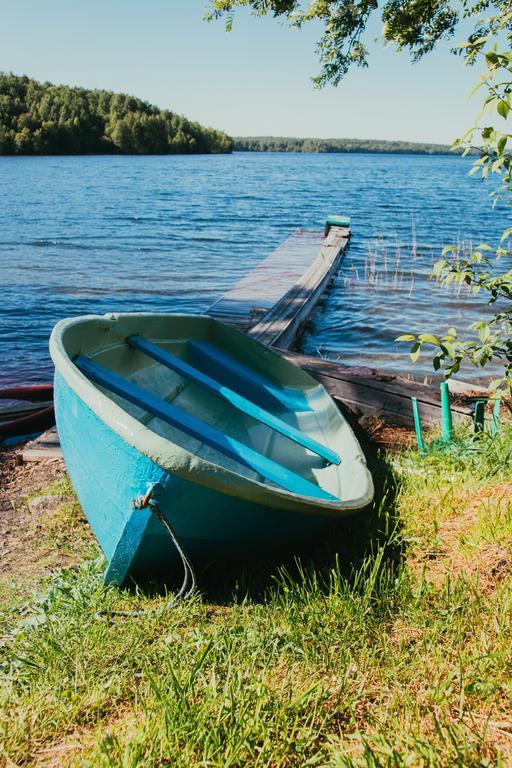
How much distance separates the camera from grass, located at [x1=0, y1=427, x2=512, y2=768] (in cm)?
181

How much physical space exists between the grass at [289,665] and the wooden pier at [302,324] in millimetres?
2035

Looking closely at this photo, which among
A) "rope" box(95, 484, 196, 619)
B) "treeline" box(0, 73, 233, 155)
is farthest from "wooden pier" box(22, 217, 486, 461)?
"treeline" box(0, 73, 233, 155)

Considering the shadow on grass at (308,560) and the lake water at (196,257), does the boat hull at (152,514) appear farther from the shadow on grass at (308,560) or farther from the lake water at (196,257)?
the lake water at (196,257)

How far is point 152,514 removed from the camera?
2660mm

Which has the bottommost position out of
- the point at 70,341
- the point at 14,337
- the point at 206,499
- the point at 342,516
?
the point at 14,337

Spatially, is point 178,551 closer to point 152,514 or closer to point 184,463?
point 152,514

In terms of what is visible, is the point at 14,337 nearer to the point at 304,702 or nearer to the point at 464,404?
the point at 464,404

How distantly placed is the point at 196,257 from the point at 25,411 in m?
11.7

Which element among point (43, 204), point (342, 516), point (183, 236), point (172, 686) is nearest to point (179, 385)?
point (342, 516)

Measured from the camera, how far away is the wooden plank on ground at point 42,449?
5.04 meters

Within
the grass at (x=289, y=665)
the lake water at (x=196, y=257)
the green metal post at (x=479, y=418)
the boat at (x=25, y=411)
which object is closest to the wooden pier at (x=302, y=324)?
the green metal post at (x=479, y=418)

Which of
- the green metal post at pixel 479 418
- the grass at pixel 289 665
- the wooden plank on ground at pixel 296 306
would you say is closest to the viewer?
the grass at pixel 289 665

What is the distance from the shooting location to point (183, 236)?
68.1ft

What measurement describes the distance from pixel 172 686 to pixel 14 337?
8.38m
